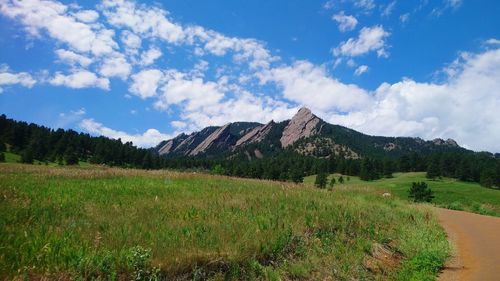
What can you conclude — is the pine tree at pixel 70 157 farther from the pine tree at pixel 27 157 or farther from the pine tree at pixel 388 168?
the pine tree at pixel 388 168

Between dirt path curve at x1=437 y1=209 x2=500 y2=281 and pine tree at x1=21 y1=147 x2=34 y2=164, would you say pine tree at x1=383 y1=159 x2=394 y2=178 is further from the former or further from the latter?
dirt path curve at x1=437 y1=209 x2=500 y2=281

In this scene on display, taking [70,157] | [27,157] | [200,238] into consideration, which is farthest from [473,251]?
[70,157]

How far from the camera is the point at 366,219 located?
14742 mm

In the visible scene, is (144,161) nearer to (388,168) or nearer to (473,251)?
(388,168)

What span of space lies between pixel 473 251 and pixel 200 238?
31.9 ft

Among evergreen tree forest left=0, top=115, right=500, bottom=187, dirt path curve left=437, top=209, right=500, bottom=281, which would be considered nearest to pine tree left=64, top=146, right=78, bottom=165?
evergreen tree forest left=0, top=115, right=500, bottom=187

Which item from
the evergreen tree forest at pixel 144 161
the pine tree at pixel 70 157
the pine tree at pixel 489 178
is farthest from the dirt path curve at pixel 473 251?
the pine tree at pixel 70 157

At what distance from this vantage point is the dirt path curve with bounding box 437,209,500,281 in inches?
402

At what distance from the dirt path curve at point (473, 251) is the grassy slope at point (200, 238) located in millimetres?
456

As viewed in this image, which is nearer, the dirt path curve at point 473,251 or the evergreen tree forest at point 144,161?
the dirt path curve at point 473,251

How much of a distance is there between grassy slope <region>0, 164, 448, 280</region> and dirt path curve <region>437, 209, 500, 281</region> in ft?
1.49

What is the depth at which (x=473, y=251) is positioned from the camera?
13.2 metres

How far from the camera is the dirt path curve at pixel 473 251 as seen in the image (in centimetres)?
1021

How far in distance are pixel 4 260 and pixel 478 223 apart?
21298 mm
